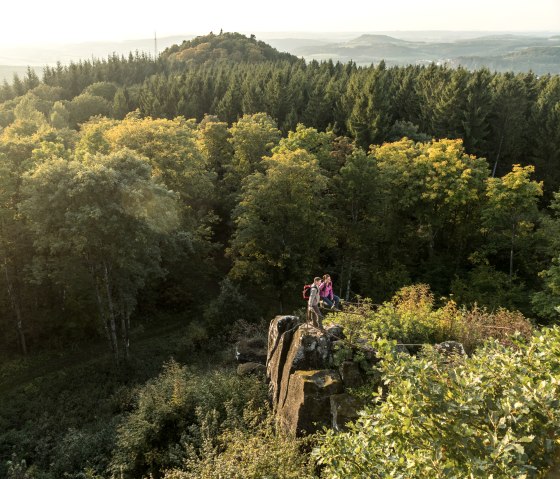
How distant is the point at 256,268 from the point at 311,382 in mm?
18769

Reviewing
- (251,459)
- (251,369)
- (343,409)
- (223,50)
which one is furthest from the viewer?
(223,50)

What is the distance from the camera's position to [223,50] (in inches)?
5822

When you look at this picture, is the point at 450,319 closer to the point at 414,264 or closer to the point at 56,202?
the point at 56,202

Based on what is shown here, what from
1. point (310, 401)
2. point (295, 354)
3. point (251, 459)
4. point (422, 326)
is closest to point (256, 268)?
point (422, 326)

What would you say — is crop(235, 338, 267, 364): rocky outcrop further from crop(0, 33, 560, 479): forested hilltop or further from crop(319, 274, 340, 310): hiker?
crop(319, 274, 340, 310): hiker

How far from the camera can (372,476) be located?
786 centimetres

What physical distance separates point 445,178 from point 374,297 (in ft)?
37.1

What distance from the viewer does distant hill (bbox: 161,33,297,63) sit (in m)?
146

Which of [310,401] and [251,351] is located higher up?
[310,401]

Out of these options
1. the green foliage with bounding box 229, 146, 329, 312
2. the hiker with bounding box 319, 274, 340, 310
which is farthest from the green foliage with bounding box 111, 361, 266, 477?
the green foliage with bounding box 229, 146, 329, 312

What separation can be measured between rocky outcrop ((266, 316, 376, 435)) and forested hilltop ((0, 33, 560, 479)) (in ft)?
2.87

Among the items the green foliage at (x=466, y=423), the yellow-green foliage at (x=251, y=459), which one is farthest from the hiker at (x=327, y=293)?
the green foliage at (x=466, y=423)

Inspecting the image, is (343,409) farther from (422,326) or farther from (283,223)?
(283,223)

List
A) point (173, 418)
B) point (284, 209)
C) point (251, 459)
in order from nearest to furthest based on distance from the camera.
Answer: point (251, 459)
point (173, 418)
point (284, 209)
